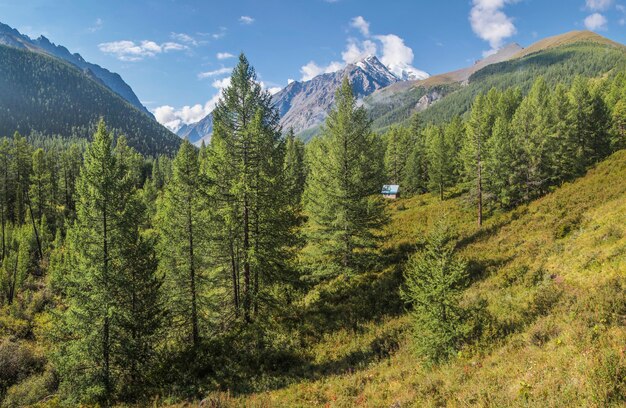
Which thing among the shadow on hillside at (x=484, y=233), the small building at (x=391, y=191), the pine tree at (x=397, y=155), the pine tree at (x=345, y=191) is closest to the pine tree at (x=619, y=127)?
the shadow on hillside at (x=484, y=233)

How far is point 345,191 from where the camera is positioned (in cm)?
2258

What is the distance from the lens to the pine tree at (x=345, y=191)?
75.0ft

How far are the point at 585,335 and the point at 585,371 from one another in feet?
11.6

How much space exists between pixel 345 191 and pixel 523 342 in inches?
515

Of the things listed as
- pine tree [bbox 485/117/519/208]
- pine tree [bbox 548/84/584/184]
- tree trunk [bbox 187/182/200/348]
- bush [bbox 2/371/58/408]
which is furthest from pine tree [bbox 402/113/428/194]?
bush [bbox 2/371/58/408]

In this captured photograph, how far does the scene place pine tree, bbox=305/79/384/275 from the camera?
2288 centimetres

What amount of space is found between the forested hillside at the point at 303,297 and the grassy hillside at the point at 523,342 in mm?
90

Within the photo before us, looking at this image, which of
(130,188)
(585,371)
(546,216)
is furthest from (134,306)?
(546,216)

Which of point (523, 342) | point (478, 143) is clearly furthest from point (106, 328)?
point (478, 143)

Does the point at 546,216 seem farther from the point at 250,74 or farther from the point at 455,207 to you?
the point at 250,74

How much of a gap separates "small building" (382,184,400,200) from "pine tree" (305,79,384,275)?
3733cm

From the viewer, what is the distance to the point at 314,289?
24.3 m

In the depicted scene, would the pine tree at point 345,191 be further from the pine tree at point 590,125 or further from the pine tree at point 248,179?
the pine tree at point 590,125

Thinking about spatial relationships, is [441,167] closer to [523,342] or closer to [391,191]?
[391,191]
